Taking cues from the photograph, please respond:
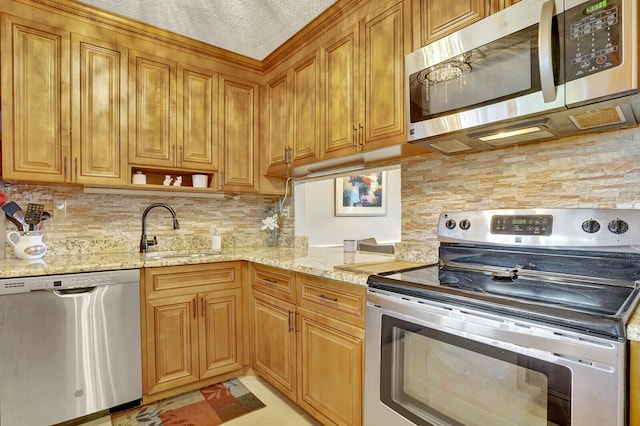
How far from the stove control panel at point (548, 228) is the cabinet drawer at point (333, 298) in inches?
21.6

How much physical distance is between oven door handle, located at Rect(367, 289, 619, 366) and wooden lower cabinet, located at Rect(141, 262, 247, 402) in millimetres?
1369

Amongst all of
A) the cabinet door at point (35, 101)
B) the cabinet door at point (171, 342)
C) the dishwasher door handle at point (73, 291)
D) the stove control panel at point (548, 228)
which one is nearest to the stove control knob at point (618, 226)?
the stove control panel at point (548, 228)

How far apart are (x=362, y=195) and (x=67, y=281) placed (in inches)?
113

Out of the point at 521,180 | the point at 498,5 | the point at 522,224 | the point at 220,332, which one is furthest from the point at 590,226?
the point at 220,332

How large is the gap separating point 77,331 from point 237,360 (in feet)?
3.37

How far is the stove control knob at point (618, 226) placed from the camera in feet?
3.97

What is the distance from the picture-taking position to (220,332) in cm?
237

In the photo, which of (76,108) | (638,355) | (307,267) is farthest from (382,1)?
(76,108)

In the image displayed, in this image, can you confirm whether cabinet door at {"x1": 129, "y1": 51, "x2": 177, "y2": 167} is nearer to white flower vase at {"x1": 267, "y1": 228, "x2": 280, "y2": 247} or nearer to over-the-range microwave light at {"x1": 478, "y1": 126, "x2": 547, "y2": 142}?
white flower vase at {"x1": 267, "y1": 228, "x2": 280, "y2": 247}

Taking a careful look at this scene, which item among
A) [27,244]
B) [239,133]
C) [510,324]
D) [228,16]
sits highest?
[228,16]

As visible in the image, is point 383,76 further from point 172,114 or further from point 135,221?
point 135,221

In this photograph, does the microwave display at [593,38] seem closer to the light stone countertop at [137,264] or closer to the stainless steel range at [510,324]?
the stainless steel range at [510,324]

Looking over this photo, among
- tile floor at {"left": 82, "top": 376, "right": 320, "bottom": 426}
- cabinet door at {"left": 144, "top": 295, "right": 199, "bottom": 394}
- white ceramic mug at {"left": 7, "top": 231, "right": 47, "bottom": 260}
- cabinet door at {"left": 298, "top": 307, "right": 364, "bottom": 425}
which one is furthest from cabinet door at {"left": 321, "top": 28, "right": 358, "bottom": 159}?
white ceramic mug at {"left": 7, "top": 231, "right": 47, "bottom": 260}

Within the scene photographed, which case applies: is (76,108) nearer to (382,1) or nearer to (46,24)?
(46,24)
